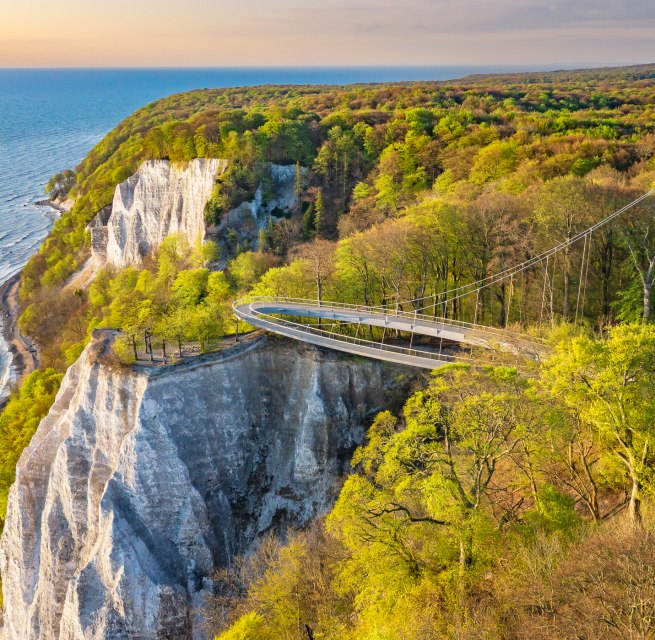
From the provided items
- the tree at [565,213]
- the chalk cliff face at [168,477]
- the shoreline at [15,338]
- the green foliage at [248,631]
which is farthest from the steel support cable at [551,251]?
the shoreline at [15,338]

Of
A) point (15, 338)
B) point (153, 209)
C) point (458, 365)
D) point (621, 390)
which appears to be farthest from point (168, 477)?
point (15, 338)

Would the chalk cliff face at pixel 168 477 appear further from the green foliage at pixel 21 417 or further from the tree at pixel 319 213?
the tree at pixel 319 213

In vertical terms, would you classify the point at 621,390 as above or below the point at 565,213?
below

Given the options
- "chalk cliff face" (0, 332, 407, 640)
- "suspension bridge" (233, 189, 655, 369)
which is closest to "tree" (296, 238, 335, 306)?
"suspension bridge" (233, 189, 655, 369)

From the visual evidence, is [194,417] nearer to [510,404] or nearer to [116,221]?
[510,404]

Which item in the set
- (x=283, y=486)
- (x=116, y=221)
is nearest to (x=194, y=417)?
(x=283, y=486)

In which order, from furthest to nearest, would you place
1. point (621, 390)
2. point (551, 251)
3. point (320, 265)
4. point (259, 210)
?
point (259, 210) < point (320, 265) < point (551, 251) < point (621, 390)

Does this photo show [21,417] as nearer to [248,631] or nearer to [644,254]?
[248,631]
